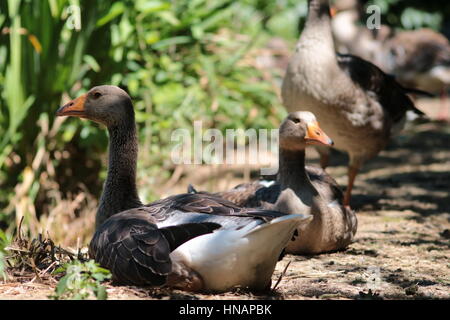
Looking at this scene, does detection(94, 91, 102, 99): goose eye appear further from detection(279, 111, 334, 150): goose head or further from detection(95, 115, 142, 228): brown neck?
detection(279, 111, 334, 150): goose head

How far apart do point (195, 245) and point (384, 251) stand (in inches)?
79.7

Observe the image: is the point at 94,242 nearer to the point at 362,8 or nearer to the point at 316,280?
the point at 316,280

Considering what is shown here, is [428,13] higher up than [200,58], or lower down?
higher up

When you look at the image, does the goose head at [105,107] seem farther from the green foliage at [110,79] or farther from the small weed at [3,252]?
the green foliage at [110,79]

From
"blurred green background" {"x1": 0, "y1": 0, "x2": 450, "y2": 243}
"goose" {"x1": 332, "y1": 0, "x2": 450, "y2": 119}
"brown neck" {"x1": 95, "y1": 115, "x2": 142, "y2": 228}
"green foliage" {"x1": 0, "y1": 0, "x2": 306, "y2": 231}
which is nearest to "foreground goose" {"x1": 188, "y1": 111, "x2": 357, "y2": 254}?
"brown neck" {"x1": 95, "y1": 115, "x2": 142, "y2": 228}

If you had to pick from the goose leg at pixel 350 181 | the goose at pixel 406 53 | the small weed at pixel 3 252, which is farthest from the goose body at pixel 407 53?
the small weed at pixel 3 252

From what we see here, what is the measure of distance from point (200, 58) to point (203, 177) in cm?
159

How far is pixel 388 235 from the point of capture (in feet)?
18.9

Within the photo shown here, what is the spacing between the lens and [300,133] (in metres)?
5.10

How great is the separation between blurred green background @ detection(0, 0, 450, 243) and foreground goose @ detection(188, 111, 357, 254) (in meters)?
2.41

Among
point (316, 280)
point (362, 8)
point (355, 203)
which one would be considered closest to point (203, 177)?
point (355, 203)

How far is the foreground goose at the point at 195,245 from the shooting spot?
3.73m

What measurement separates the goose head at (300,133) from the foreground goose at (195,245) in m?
1.11

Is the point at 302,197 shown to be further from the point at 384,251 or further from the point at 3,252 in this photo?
the point at 3,252
